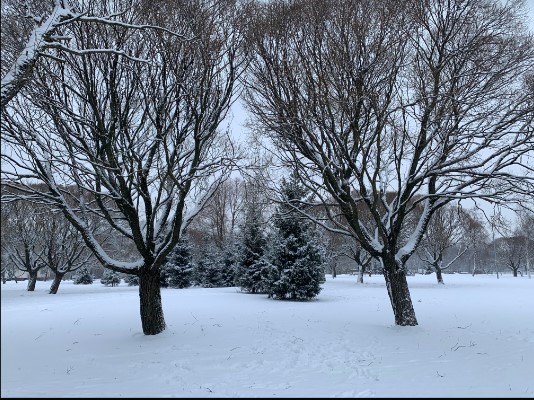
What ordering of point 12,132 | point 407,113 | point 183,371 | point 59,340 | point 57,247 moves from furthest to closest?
point 57,247 → point 407,113 → point 59,340 → point 12,132 → point 183,371

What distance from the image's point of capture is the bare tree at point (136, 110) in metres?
8.03

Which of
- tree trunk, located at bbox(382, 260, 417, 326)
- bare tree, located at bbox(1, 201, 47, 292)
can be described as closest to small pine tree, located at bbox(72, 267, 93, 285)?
bare tree, located at bbox(1, 201, 47, 292)

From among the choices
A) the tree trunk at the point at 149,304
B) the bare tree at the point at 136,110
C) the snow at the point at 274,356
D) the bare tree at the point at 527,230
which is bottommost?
the snow at the point at 274,356

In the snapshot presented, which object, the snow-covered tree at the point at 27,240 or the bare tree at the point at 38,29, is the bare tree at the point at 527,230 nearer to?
the bare tree at the point at 38,29

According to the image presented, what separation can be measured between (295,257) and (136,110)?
39.2 feet

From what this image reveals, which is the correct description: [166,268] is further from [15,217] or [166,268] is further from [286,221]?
[286,221]

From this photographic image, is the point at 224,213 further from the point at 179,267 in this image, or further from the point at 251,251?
the point at 251,251

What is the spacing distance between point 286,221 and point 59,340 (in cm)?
1225

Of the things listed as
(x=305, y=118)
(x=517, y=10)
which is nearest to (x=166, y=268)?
(x=305, y=118)

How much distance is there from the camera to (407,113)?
9.11 m

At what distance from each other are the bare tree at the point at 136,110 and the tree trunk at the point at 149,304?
0.07 ft

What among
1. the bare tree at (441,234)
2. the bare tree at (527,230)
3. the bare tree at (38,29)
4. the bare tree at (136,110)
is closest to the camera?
the bare tree at (38,29)

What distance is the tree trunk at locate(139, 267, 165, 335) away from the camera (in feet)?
29.0

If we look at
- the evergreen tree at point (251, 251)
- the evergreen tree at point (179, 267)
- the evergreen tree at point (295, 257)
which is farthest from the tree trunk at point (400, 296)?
the evergreen tree at point (179, 267)
